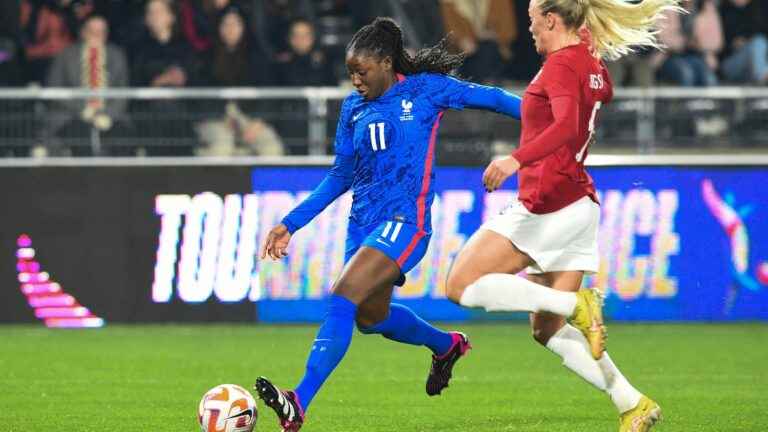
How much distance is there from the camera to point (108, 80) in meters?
15.4

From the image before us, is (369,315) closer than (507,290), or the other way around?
(507,290)

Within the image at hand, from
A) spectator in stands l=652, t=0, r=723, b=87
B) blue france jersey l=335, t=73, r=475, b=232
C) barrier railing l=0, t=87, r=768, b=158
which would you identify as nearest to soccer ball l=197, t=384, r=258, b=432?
blue france jersey l=335, t=73, r=475, b=232

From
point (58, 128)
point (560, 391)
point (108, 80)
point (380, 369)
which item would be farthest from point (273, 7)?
point (560, 391)

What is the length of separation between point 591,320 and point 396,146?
143 centimetres

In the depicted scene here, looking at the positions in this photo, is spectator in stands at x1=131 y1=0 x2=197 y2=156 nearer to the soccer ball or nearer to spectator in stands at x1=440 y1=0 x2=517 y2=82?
spectator in stands at x1=440 y1=0 x2=517 y2=82

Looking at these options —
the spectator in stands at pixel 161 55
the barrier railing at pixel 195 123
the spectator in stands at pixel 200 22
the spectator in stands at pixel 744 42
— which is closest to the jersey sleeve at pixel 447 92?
the barrier railing at pixel 195 123

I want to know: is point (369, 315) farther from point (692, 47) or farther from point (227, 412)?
point (692, 47)

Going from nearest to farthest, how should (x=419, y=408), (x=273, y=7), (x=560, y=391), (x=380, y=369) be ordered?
(x=419, y=408)
(x=560, y=391)
(x=380, y=369)
(x=273, y=7)

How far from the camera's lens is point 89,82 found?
1534 centimetres

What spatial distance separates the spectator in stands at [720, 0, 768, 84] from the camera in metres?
17.2

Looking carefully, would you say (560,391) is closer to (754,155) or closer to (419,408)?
(419,408)

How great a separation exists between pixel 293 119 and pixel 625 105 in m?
3.14

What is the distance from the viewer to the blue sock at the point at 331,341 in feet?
24.1

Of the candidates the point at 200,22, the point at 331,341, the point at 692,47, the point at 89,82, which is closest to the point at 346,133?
the point at 331,341
